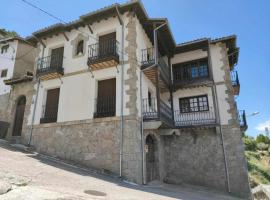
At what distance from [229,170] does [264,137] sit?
90.7 ft

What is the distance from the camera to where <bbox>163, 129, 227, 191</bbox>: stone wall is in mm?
12477

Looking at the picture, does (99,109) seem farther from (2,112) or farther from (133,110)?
(2,112)

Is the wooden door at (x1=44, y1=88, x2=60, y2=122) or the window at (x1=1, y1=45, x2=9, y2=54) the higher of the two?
the window at (x1=1, y1=45, x2=9, y2=54)

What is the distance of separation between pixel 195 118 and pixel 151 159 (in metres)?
4.06

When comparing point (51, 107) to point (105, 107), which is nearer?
point (105, 107)

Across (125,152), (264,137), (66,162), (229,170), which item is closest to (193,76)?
(229,170)

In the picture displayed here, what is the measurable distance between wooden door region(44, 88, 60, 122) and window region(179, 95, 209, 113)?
26.6 ft

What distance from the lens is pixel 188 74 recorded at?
15125 mm

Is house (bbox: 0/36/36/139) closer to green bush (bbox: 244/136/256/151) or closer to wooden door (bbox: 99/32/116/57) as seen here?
wooden door (bbox: 99/32/116/57)

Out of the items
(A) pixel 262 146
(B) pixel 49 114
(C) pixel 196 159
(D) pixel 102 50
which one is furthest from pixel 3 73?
(A) pixel 262 146

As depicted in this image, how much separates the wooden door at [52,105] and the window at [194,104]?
812 cm

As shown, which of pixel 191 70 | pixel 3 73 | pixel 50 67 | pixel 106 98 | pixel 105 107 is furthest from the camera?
pixel 3 73

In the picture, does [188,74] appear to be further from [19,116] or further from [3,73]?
[3,73]

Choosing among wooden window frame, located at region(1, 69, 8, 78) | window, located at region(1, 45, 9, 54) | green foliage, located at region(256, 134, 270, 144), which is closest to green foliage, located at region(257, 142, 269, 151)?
green foliage, located at region(256, 134, 270, 144)
